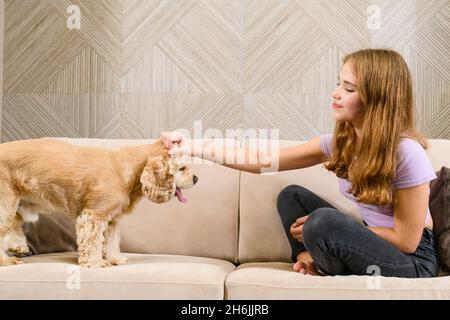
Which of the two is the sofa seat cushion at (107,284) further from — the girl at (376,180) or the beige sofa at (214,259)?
the girl at (376,180)

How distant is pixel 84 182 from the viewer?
6.03 ft

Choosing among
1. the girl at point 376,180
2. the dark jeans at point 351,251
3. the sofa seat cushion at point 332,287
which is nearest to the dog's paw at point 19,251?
the girl at point 376,180

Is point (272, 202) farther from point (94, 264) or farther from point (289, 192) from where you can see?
point (94, 264)

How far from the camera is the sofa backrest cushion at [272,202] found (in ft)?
7.29

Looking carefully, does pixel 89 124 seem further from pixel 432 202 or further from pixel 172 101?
pixel 432 202

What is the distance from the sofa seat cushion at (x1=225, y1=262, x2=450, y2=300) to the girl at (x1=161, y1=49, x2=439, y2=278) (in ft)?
0.28

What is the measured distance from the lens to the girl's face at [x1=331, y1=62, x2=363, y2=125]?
1.87 m

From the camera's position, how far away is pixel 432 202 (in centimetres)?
204

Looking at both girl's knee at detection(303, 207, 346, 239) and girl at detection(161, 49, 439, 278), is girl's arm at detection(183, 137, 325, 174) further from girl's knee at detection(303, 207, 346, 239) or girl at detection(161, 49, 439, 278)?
girl's knee at detection(303, 207, 346, 239)

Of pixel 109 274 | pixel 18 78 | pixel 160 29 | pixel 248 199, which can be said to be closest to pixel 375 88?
pixel 248 199
